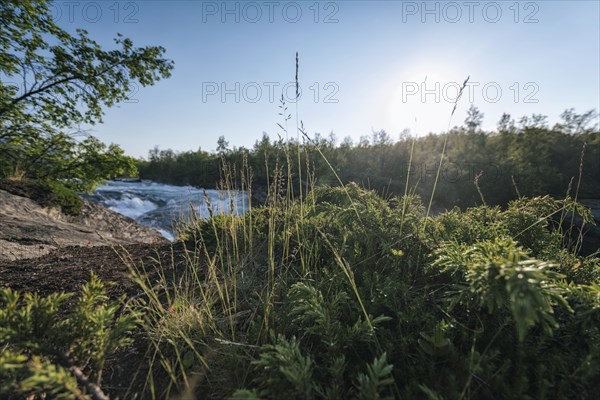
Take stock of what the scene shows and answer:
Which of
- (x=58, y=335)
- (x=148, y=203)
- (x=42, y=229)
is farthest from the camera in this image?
(x=148, y=203)

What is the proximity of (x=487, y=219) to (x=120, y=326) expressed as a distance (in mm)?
2743

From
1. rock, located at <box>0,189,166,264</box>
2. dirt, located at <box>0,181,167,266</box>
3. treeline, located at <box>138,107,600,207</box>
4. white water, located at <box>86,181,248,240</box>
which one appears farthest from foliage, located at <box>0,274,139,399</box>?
white water, located at <box>86,181,248,240</box>

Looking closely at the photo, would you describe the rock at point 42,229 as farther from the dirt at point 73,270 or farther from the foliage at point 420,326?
the foliage at point 420,326

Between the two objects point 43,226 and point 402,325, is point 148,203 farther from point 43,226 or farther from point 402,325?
point 402,325

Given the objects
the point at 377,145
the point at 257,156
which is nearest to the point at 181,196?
the point at 257,156

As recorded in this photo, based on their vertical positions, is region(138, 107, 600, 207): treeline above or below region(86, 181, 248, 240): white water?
above

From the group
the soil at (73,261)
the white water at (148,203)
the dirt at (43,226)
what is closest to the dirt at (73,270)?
the soil at (73,261)

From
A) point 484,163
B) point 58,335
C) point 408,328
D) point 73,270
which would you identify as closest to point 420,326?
point 408,328

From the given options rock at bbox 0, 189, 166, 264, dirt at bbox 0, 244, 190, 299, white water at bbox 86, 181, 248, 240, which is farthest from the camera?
white water at bbox 86, 181, 248, 240

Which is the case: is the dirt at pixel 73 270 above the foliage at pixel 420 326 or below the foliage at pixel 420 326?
below

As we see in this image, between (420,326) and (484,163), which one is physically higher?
(484,163)

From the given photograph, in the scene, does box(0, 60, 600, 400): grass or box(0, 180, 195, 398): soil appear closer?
box(0, 60, 600, 400): grass

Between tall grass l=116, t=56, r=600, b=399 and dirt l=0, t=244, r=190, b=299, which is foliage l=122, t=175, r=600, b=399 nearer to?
tall grass l=116, t=56, r=600, b=399

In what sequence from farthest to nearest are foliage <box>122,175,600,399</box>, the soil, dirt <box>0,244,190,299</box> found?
dirt <box>0,244,190,299</box>
the soil
foliage <box>122,175,600,399</box>
